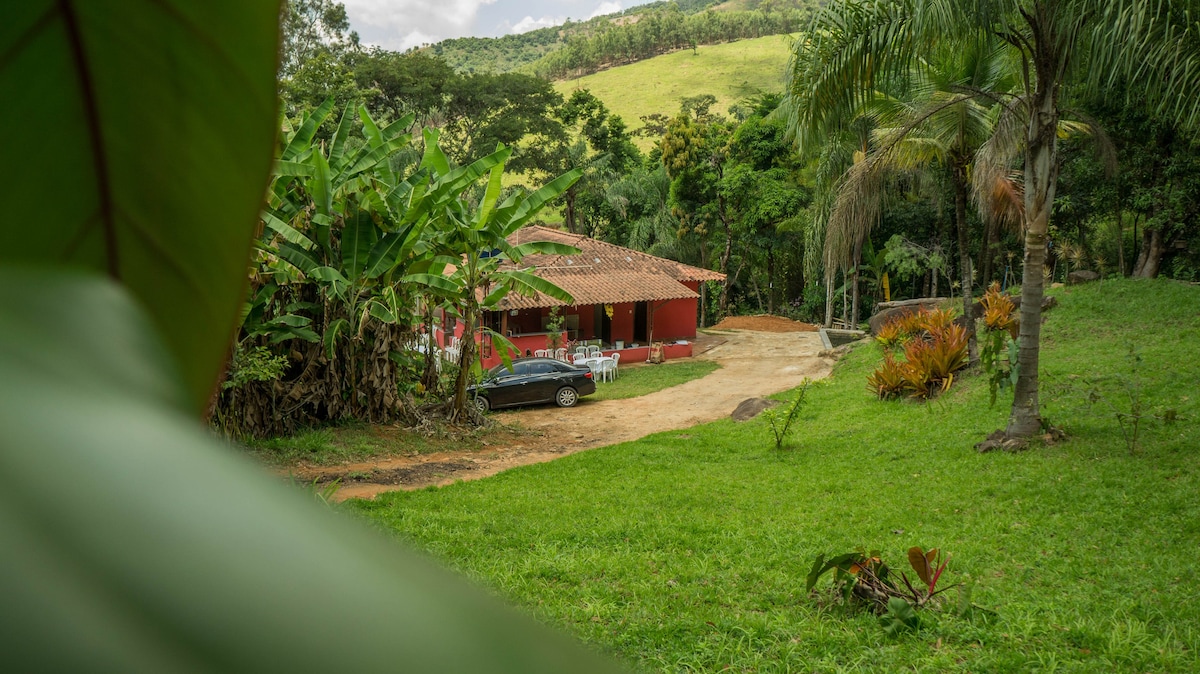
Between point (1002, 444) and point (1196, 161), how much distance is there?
6419 millimetres

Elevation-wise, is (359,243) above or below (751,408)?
above

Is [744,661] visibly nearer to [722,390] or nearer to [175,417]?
[175,417]

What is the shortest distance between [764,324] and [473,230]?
13.2 metres

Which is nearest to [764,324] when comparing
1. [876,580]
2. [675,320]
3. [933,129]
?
[675,320]

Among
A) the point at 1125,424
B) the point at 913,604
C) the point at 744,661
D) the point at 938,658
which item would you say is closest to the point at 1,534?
the point at 744,661

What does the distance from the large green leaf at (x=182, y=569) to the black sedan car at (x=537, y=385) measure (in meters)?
11.2

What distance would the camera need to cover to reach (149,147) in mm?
130

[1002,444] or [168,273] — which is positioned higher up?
[168,273]

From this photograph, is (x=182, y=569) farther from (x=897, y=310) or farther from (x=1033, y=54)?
(x=897, y=310)

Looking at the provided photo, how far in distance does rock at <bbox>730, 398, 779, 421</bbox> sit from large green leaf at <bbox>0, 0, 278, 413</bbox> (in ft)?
30.8

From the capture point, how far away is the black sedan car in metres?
11.4

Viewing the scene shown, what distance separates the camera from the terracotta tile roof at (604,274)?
1484cm

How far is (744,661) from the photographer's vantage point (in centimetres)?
303

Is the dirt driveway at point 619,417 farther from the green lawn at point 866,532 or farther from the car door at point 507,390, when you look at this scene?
the green lawn at point 866,532
